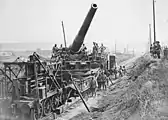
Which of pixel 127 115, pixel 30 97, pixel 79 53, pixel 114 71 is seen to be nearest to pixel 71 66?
pixel 79 53

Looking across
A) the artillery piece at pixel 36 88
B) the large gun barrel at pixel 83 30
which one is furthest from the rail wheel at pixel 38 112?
the large gun barrel at pixel 83 30

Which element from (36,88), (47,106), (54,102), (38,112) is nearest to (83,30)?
(54,102)

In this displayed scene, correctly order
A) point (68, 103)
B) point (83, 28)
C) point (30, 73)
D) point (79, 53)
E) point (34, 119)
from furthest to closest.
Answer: point (79, 53), point (83, 28), point (68, 103), point (30, 73), point (34, 119)

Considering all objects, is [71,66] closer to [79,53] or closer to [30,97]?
[79,53]

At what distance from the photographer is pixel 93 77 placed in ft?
38.3

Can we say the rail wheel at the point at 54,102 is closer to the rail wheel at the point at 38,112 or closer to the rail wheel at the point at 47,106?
the rail wheel at the point at 47,106

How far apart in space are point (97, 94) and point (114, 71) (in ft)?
18.5

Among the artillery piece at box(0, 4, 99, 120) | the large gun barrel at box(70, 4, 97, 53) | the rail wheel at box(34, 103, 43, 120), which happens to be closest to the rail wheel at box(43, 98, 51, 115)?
the artillery piece at box(0, 4, 99, 120)

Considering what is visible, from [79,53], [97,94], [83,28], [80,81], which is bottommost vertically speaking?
[97,94]

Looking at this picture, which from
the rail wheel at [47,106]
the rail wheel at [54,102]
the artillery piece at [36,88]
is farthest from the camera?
the rail wheel at [54,102]

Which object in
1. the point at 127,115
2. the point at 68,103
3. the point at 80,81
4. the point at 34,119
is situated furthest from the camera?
the point at 80,81

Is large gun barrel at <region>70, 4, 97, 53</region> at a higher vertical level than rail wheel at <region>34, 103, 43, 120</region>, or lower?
higher

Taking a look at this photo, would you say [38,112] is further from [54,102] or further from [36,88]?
[54,102]

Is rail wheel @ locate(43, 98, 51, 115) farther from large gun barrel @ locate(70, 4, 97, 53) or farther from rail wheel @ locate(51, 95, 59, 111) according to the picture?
large gun barrel @ locate(70, 4, 97, 53)
